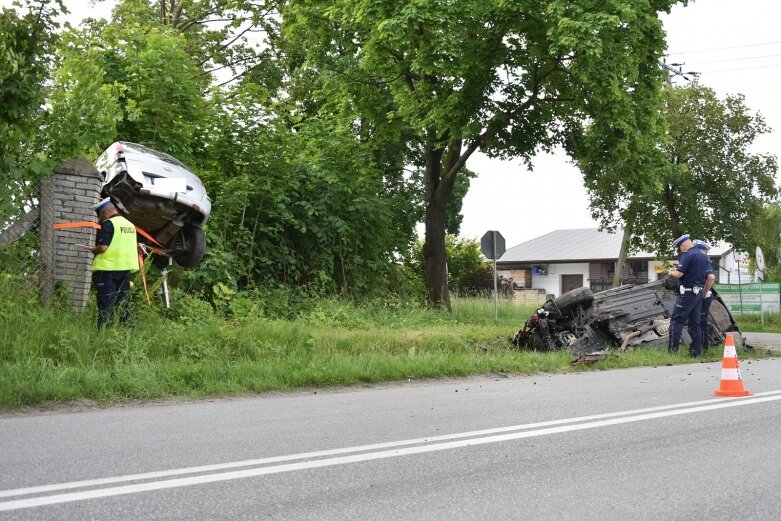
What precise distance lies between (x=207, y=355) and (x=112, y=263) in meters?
1.78

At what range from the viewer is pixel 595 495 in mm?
4340

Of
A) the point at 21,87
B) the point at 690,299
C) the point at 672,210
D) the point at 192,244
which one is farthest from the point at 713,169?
the point at 21,87

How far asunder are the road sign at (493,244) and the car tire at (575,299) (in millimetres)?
4733

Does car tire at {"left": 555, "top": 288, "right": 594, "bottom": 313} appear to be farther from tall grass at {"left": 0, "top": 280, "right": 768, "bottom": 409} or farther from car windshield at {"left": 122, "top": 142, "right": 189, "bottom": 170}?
car windshield at {"left": 122, "top": 142, "right": 189, "bottom": 170}

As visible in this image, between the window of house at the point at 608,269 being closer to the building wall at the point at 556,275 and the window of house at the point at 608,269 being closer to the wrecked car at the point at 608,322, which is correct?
the building wall at the point at 556,275

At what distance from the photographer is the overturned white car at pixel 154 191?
1155 cm

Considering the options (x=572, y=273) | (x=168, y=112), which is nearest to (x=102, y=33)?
(x=168, y=112)

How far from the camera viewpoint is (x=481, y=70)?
18.2 metres

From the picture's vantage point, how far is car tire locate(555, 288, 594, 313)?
1391 centimetres

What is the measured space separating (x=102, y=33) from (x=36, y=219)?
17.7ft

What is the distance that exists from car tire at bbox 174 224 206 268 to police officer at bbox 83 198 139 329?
2595 mm

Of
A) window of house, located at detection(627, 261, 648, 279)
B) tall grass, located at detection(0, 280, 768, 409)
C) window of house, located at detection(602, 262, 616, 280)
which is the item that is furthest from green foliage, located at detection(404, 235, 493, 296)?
tall grass, located at detection(0, 280, 768, 409)

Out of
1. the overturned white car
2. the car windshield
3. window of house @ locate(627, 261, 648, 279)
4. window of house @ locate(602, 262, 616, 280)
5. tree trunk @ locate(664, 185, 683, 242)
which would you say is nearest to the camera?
the overturned white car

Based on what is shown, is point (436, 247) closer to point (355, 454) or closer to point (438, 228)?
point (438, 228)
